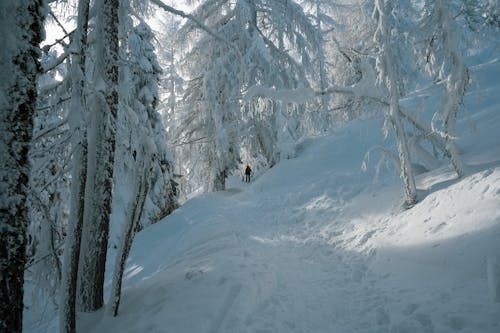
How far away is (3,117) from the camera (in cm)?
231

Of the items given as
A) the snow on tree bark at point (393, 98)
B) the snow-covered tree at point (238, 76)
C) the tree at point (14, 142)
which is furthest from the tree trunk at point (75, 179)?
the snow-covered tree at point (238, 76)

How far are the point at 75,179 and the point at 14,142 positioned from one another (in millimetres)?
1894

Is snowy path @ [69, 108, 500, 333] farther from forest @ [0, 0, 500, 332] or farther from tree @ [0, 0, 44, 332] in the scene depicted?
tree @ [0, 0, 44, 332]

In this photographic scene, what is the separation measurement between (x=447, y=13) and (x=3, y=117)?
8571 millimetres

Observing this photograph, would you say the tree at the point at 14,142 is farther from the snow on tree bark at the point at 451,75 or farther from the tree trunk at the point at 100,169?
A: the snow on tree bark at the point at 451,75

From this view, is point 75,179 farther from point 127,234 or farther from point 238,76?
point 238,76

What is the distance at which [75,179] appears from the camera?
4.13 m

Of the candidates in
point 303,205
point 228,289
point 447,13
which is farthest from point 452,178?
point 228,289

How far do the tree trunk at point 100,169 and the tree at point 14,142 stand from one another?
224cm

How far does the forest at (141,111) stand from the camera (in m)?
2.43

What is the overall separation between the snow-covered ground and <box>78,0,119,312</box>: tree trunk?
548 millimetres

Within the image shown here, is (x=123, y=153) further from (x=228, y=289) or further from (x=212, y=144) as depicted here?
(x=212, y=144)

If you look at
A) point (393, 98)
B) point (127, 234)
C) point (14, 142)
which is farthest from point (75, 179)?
point (393, 98)

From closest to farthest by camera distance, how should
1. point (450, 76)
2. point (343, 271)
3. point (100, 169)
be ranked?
1. point (100, 169)
2. point (343, 271)
3. point (450, 76)
